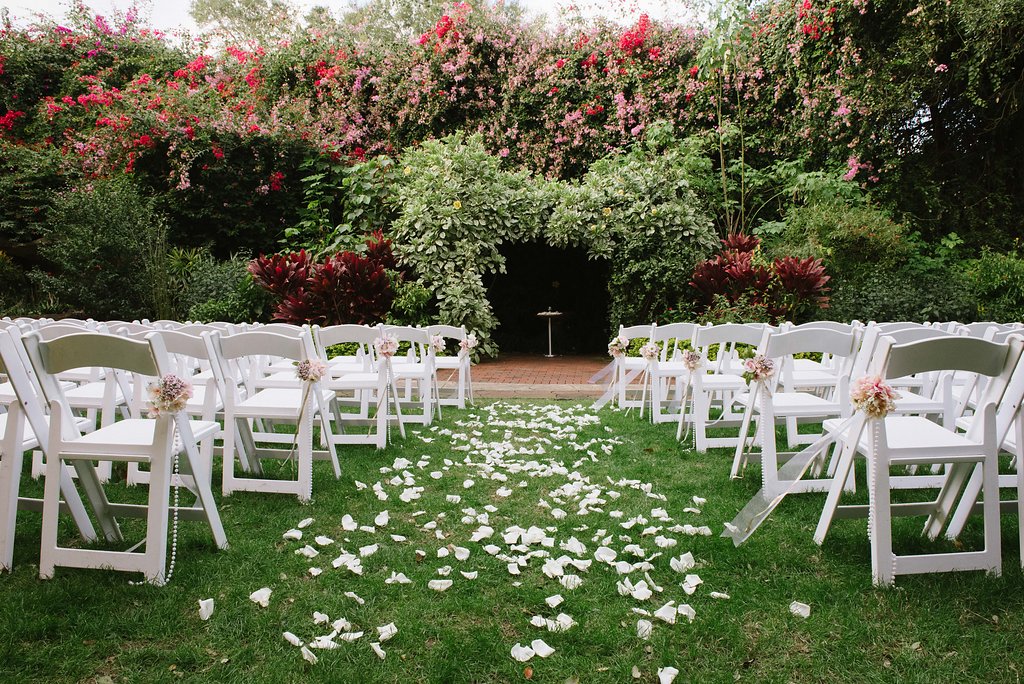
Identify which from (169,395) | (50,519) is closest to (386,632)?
(169,395)

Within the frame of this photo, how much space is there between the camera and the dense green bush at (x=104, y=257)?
10.9 meters

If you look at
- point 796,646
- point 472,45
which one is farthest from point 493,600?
point 472,45

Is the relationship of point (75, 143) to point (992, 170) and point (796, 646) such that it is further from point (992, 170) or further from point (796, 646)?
point (992, 170)

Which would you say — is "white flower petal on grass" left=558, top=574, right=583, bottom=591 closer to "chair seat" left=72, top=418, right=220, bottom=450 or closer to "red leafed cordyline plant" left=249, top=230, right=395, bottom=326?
"chair seat" left=72, top=418, right=220, bottom=450

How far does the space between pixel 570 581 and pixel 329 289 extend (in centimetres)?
784

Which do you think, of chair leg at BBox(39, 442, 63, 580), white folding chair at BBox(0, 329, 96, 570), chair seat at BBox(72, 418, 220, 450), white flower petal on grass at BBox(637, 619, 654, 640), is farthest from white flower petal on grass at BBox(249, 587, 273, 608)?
white flower petal on grass at BBox(637, 619, 654, 640)

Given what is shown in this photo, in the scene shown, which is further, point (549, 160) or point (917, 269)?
point (549, 160)

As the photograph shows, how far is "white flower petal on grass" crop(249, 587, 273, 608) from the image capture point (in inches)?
109

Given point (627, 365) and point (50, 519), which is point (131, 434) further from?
point (627, 365)

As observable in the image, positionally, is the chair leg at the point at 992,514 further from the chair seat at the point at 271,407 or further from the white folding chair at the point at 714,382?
the chair seat at the point at 271,407

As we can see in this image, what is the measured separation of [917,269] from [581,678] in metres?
11.4

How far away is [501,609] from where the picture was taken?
2771 millimetres

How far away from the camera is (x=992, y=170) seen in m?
13.1

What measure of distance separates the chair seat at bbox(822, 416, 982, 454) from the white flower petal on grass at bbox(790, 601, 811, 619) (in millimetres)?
773
